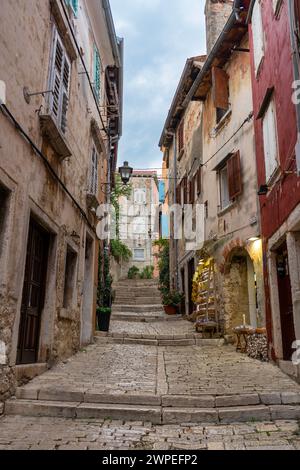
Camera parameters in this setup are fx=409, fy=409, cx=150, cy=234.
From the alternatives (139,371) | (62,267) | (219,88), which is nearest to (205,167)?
(219,88)

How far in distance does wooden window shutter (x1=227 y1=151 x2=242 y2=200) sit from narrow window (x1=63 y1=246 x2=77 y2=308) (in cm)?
441

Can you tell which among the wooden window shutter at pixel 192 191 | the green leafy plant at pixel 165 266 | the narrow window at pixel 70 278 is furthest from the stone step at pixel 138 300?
the narrow window at pixel 70 278

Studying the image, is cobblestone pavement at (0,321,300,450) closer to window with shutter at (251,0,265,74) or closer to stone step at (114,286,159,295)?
window with shutter at (251,0,265,74)

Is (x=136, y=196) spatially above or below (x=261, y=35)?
above

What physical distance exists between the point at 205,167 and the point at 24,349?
911 centimetres

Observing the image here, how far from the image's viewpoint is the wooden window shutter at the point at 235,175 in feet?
33.9

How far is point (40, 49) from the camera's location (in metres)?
6.42

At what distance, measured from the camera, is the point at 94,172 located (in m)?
10.8

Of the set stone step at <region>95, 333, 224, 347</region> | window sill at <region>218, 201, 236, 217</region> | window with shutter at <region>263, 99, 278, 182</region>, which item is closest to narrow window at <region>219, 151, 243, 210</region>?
window sill at <region>218, 201, 236, 217</region>

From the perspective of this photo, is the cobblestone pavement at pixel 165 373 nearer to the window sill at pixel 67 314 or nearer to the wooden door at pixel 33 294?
the wooden door at pixel 33 294

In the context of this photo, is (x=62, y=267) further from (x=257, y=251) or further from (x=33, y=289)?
(x=257, y=251)

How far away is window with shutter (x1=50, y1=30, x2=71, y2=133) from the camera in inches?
272

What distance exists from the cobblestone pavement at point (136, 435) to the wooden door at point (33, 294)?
1.63 meters

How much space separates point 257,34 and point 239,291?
620cm
